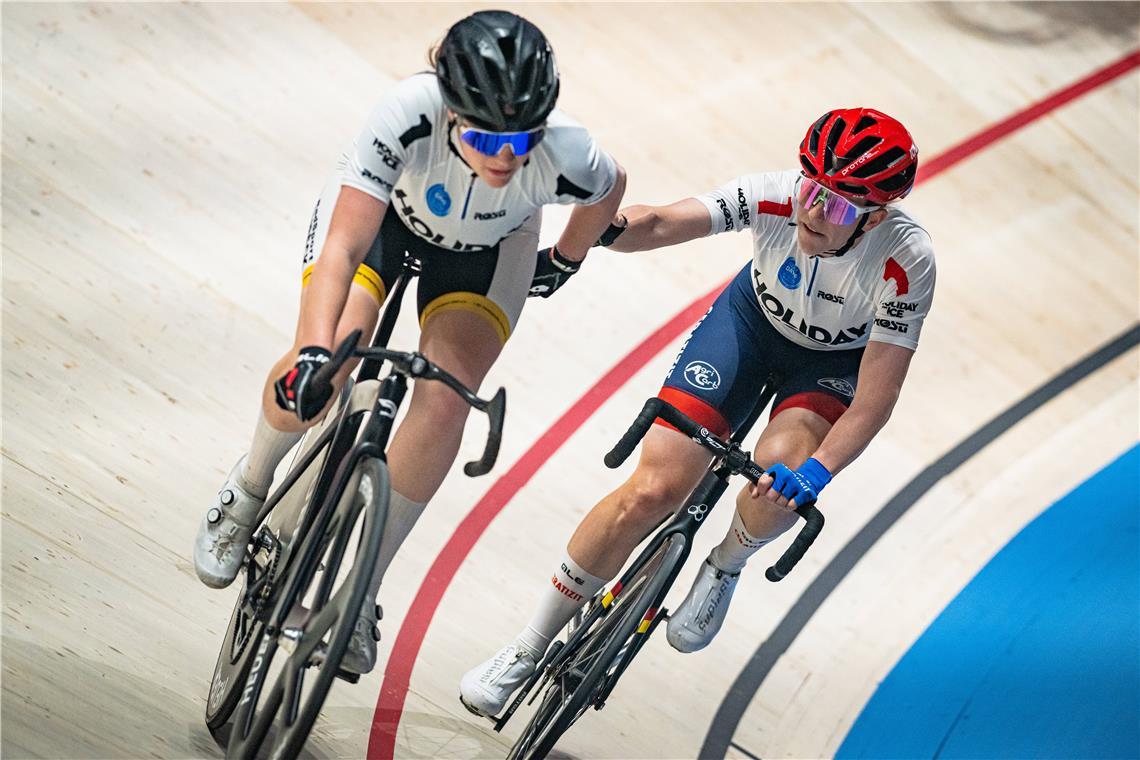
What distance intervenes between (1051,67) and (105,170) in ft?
16.9

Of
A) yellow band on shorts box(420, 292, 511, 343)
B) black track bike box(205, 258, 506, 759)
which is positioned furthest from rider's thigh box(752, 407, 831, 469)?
black track bike box(205, 258, 506, 759)

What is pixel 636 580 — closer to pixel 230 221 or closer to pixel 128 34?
pixel 230 221

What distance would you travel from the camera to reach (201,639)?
3373mm

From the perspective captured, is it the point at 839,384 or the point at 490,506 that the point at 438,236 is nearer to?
the point at 839,384

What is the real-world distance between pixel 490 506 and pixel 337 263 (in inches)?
75.3

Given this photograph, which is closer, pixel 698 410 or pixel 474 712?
pixel 698 410

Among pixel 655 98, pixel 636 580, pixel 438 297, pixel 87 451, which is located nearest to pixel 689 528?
pixel 636 580

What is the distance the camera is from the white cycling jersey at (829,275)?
303cm

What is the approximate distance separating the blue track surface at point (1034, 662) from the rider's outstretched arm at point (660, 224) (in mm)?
1803

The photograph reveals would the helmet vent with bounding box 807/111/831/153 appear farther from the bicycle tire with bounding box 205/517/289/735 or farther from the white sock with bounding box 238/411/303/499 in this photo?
the bicycle tire with bounding box 205/517/289/735

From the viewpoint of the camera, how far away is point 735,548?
3273 millimetres

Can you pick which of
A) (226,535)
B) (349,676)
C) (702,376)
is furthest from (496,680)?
(702,376)

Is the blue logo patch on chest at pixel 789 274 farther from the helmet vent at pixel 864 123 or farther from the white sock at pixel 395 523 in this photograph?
the white sock at pixel 395 523

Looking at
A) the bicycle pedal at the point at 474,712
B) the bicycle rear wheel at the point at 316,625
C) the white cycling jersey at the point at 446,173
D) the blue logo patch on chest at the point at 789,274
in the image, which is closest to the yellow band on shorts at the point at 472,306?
the white cycling jersey at the point at 446,173
